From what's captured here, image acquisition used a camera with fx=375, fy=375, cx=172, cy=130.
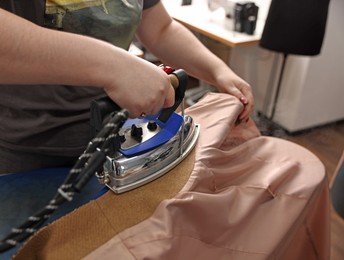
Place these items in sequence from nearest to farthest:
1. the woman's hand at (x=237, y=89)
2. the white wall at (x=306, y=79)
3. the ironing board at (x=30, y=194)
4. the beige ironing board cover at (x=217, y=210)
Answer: the beige ironing board cover at (x=217, y=210), the ironing board at (x=30, y=194), the woman's hand at (x=237, y=89), the white wall at (x=306, y=79)

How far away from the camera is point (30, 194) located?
0.73 metres

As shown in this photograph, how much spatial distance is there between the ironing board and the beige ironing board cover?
0.34ft

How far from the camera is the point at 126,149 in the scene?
67 centimetres

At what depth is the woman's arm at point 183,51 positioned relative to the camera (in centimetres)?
97

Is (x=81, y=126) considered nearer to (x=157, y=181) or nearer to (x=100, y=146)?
(x=157, y=181)

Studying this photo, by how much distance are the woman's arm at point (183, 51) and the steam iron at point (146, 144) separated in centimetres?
23

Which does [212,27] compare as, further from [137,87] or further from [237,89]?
[137,87]

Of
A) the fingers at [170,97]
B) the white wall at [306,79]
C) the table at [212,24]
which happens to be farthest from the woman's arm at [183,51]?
the white wall at [306,79]

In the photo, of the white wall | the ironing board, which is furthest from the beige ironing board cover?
the white wall

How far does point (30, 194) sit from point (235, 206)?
40 centimetres

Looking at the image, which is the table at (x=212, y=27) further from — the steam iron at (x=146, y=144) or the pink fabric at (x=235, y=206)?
the steam iron at (x=146, y=144)

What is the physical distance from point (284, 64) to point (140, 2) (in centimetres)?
154

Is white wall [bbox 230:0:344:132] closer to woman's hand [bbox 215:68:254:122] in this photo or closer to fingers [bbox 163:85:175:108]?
woman's hand [bbox 215:68:254:122]

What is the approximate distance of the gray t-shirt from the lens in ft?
2.27
